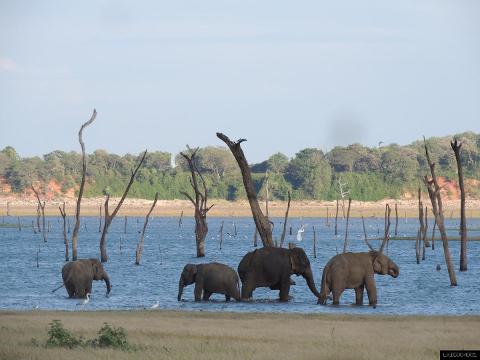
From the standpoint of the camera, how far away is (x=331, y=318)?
31516 mm

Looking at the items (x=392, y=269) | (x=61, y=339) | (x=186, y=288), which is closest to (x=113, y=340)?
(x=61, y=339)

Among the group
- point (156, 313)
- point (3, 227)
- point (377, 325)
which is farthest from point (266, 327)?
point (3, 227)

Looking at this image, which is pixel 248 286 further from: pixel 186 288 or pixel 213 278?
pixel 186 288

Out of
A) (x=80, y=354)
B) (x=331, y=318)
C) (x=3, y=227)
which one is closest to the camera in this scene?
(x=80, y=354)

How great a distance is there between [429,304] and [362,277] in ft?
26.5

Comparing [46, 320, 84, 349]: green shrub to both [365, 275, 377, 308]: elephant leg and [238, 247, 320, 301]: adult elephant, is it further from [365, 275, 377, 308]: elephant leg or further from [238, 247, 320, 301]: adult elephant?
[365, 275, 377, 308]: elephant leg

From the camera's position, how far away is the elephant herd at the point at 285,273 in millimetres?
36094

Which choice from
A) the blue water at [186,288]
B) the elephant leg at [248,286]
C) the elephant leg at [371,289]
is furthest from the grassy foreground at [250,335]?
the elephant leg at [248,286]

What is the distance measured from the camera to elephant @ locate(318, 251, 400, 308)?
1414 inches

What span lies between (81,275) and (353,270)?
1066 centimetres

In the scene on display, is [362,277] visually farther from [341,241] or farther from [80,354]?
[341,241]

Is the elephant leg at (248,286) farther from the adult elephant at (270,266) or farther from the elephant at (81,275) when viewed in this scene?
the elephant at (81,275)

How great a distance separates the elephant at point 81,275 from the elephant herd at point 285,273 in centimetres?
431

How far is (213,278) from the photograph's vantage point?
38406mm
